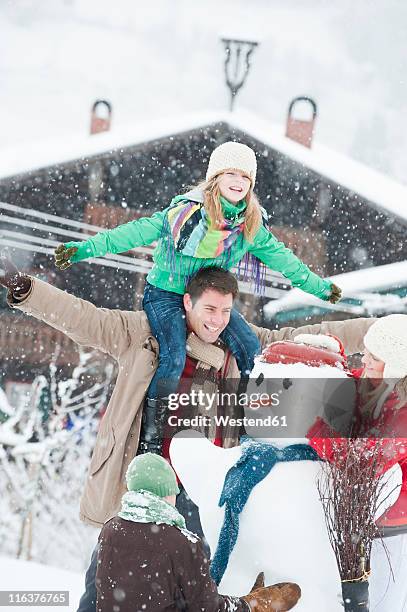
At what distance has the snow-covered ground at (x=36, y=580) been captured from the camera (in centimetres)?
392

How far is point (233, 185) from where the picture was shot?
115 inches

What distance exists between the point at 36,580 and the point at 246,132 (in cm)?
694

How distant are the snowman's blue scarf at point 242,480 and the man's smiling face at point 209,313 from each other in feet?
2.06

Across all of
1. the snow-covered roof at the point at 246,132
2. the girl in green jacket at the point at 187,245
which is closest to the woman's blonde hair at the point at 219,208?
the girl in green jacket at the point at 187,245

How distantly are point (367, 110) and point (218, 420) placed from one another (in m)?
44.6

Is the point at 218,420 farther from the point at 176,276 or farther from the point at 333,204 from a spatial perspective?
the point at 333,204

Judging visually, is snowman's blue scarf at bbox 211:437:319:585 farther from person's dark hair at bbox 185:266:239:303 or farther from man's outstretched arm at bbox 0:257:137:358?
man's outstretched arm at bbox 0:257:137:358

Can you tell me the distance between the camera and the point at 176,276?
118 inches

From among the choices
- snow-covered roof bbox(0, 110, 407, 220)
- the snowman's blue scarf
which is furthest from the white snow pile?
snow-covered roof bbox(0, 110, 407, 220)

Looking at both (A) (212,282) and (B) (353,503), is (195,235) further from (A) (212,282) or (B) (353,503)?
(B) (353,503)

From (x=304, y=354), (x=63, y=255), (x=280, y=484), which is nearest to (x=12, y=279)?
(x=63, y=255)

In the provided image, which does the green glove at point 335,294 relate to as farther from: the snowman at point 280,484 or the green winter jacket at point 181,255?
the snowman at point 280,484

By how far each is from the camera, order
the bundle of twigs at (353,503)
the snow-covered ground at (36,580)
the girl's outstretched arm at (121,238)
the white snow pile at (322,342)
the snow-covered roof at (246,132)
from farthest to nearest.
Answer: the snow-covered roof at (246,132)
the snow-covered ground at (36,580)
the girl's outstretched arm at (121,238)
the white snow pile at (322,342)
the bundle of twigs at (353,503)

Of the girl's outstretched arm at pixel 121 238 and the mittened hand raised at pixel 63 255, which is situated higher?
the girl's outstretched arm at pixel 121 238
